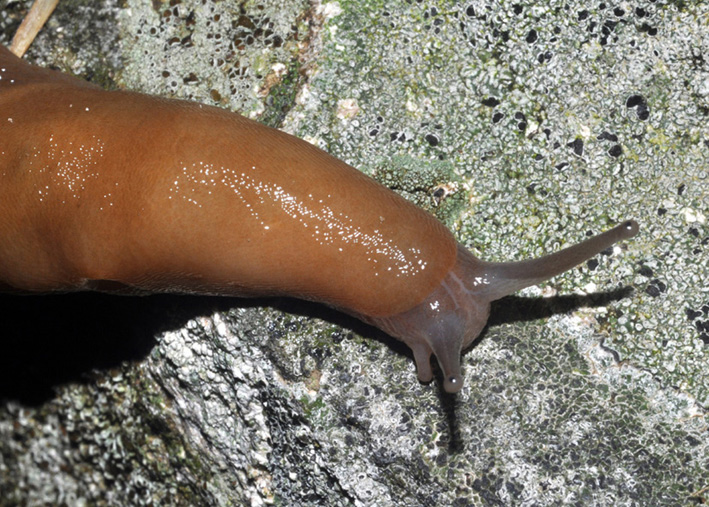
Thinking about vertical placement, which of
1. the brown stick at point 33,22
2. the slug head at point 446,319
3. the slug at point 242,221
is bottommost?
the slug head at point 446,319

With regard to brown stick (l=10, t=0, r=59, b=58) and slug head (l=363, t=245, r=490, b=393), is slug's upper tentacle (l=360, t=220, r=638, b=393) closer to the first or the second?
slug head (l=363, t=245, r=490, b=393)

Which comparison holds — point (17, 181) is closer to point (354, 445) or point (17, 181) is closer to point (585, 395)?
point (354, 445)

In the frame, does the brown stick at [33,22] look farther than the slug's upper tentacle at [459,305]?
Yes

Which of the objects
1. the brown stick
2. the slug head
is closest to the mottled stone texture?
the slug head

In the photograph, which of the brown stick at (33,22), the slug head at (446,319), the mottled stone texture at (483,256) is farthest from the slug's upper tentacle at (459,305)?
the brown stick at (33,22)

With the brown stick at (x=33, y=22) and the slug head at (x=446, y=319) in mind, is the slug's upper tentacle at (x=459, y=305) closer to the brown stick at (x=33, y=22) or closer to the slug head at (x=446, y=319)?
the slug head at (x=446, y=319)

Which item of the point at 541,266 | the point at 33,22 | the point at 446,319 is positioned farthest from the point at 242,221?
the point at 33,22

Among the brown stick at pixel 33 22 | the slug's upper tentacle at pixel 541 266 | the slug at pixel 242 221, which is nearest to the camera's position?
the slug's upper tentacle at pixel 541 266
